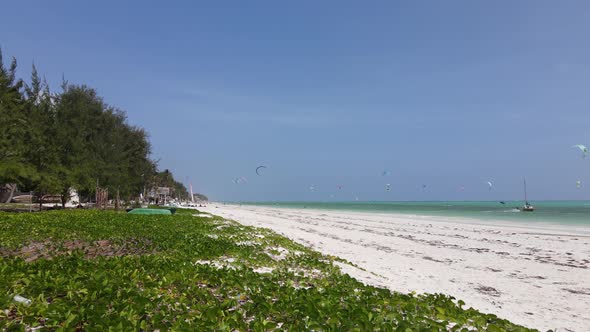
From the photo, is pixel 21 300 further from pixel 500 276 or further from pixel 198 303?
pixel 500 276

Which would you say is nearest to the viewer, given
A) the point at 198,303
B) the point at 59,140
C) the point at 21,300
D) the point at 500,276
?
the point at 21,300

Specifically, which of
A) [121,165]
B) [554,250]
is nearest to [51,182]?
[121,165]

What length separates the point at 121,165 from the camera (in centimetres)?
4925

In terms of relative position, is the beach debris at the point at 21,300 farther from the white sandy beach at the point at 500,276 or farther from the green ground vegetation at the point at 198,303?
the white sandy beach at the point at 500,276

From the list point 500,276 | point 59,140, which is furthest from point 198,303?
point 59,140

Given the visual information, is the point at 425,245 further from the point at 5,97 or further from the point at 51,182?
the point at 5,97

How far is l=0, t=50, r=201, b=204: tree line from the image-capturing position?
105ft

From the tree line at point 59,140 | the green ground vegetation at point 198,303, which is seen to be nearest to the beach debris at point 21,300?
the green ground vegetation at point 198,303

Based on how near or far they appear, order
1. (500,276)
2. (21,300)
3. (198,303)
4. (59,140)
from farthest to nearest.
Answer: (59,140) → (500,276) → (198,303) → (21,300)

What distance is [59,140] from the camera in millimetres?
39625

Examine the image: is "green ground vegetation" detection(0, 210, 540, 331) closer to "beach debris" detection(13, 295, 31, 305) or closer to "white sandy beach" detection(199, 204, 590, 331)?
"beach debris" detection(13, 295, 31, 305)

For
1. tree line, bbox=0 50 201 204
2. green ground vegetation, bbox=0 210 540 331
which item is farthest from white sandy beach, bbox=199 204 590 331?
tree line, bbox=0 50 201 204

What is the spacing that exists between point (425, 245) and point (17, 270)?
22.9 m

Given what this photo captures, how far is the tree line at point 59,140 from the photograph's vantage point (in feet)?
105
